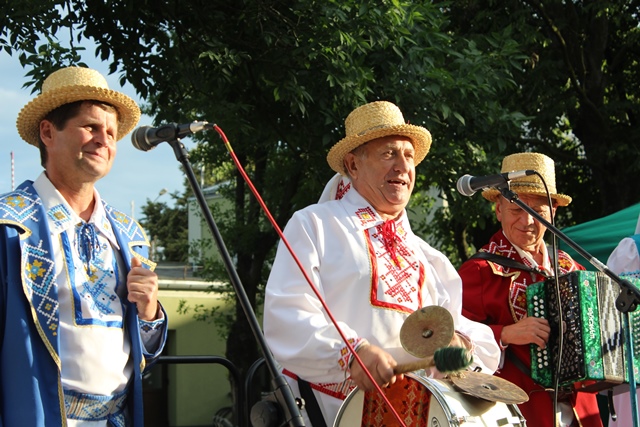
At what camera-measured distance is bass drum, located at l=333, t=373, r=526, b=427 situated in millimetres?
3178

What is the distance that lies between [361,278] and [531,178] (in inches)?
70.8

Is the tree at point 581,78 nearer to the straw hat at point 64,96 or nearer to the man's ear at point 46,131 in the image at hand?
the straw hat at point 64,96

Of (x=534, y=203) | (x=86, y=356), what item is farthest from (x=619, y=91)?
(x=86, y=356)

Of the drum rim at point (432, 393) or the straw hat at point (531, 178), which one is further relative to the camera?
the straw hat at point (531, 178)

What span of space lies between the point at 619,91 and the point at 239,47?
Result: 6.63 meters

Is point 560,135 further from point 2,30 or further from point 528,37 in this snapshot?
point 2,30

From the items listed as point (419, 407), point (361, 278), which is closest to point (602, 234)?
point (361, 278)

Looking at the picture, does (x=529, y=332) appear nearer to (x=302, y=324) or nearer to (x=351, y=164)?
(x=351, y=164)

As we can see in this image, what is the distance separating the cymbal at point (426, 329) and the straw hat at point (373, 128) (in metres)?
0.97

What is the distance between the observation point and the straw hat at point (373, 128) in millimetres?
3945

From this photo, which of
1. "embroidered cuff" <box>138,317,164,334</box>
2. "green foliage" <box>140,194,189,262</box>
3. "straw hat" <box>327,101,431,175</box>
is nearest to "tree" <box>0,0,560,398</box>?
"straw hat" <box>327,101,431,175</box>

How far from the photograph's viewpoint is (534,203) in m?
5.05

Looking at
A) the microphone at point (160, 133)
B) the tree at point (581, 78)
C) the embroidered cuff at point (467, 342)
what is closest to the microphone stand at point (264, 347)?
the microphone at point (160, 133)

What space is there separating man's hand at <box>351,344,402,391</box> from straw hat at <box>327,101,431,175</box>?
1.09 metres
